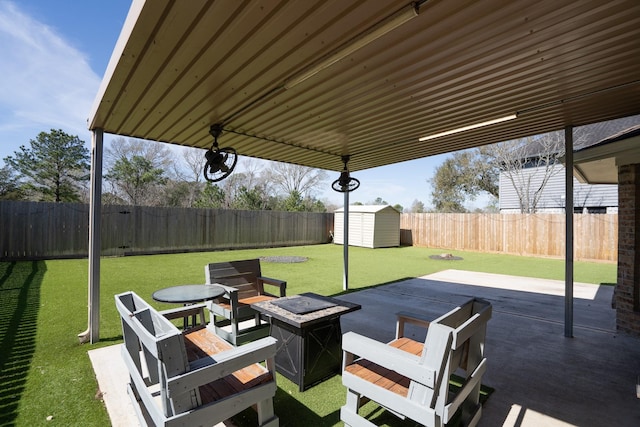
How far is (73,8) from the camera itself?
5.79 m

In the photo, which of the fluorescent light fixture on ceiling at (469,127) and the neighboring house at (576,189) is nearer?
the fluorescent light fixture on ceiling at (469,127)

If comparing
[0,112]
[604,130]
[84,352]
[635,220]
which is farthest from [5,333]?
[604,130]

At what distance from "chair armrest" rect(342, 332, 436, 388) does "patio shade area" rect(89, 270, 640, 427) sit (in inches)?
25.5

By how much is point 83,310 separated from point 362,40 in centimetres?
538

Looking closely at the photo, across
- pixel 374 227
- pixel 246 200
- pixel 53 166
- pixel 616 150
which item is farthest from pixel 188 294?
pixel 53 166

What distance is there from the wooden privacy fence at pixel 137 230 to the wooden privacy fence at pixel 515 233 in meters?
6.55

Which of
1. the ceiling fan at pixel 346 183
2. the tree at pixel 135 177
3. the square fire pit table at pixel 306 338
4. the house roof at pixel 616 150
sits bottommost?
the square fire pit table at pixel 306 338

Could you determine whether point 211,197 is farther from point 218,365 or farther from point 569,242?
point 218,365

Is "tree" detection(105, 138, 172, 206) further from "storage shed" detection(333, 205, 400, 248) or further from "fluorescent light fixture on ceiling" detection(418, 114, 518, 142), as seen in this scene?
"fluorescent light fixture on ceiling" detection(418, 114, 518, 142)

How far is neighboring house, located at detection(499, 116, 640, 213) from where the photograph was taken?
15.6 meters

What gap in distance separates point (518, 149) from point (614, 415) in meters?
20.3

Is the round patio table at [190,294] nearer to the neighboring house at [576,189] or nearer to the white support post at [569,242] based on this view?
the white support post at [569,242]

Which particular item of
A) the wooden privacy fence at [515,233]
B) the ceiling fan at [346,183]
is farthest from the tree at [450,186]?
the ceiling fan at [346,183]

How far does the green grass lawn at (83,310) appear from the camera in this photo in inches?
90.7
